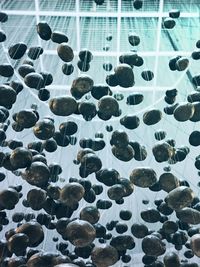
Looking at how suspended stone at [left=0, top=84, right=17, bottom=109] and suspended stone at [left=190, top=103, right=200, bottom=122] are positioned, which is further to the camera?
suspended stone at [left=190, top=103, right=200, bottom=122]

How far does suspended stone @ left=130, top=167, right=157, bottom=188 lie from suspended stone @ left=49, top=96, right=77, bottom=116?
1.15 metres

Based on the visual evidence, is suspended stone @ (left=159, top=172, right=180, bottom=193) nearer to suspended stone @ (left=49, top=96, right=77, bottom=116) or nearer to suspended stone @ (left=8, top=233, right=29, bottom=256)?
suspended stone @ (left=49, top=96, right=77, bottom=116)

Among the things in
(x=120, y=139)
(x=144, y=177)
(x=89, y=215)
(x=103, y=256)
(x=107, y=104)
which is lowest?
(x=103, y=256)

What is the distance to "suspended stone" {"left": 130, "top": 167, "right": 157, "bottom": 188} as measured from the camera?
6586 mm

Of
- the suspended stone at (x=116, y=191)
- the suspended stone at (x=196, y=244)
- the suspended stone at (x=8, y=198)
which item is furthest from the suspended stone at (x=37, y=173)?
the suspended stone at (x=196, y=244)

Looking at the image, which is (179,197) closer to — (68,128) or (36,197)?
(68,128)

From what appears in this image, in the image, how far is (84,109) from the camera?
6867 mm

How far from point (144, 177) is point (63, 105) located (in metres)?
1.37

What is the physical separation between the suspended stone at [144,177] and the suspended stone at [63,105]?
3.79 feet

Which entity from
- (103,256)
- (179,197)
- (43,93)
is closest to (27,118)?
(43,93)

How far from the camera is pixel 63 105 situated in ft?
21.4

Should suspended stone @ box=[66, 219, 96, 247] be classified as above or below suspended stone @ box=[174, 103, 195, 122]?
below

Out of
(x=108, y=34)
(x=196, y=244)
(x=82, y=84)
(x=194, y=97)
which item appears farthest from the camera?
(x=108, y=34)

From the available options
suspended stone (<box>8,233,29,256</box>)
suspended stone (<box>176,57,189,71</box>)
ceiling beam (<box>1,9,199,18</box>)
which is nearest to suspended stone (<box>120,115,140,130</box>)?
suspended stone (<box>176,57,189,71</box>)
